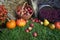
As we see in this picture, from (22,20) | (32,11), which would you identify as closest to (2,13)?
(22,20)

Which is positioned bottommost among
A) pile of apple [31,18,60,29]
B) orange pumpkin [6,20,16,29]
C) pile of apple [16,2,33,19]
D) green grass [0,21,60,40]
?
green grass [0,21,60,40]

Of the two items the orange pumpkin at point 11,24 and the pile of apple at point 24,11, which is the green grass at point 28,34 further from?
the pile of apple at point 24,11

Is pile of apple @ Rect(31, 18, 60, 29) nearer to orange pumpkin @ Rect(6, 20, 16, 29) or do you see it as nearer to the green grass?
the green grass

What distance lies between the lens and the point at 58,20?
2.17 metres

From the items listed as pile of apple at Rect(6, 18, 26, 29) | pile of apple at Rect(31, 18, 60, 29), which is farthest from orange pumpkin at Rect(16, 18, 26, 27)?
pile of apple at Rect(31, 18, 60, 29)

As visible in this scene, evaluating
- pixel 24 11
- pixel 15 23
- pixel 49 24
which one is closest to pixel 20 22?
pixel 15 23

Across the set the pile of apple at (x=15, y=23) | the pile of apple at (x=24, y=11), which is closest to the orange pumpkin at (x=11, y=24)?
the pile of apple at (x=15, y=23)

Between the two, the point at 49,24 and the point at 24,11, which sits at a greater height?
the point at 24,11

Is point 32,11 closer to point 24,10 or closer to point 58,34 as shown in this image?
point 24,10

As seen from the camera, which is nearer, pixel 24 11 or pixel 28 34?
pixel 28 34

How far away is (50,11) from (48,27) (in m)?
0.20

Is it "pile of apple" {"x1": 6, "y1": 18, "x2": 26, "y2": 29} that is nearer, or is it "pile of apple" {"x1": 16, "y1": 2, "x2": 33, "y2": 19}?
"pile of apple" {"x1": 6, "y1": 18, "x2": 26, "y2": 29}

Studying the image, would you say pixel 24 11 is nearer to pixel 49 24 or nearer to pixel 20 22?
pixel 20 22

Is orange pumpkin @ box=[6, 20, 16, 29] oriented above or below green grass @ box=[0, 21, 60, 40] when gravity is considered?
above
